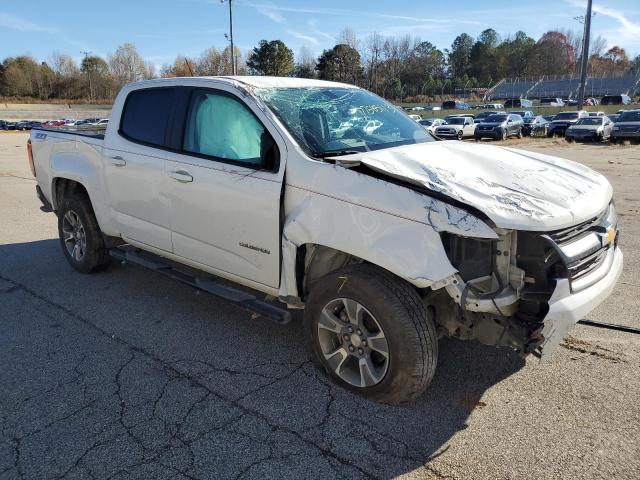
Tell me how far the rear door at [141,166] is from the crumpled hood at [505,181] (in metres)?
1.90

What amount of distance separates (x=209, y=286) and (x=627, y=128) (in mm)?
28949

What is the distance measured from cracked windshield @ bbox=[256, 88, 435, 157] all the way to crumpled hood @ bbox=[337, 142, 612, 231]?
0.29 meters

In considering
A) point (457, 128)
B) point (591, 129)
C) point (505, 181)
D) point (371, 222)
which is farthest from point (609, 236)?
point (457, 128)

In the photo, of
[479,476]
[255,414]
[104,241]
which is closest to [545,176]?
[479,476]

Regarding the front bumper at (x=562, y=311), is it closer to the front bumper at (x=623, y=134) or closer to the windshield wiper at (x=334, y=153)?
the windshield wiper at (x=334, y=153)

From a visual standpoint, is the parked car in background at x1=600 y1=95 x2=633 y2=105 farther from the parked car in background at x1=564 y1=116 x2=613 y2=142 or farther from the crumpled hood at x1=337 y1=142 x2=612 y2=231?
the crumpled hood at x1=337 y1=142 x2=612 y2=231

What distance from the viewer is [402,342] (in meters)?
2.91

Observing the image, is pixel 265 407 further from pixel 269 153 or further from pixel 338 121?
pixel 338 121

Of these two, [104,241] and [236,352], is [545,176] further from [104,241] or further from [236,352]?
[104,241]

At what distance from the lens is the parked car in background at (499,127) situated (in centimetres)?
3188

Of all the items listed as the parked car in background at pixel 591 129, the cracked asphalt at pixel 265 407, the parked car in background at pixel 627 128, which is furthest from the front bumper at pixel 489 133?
the cracked asphalt at pixel 265 407

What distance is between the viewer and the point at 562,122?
32844 millimetres

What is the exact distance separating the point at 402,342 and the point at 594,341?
195cm

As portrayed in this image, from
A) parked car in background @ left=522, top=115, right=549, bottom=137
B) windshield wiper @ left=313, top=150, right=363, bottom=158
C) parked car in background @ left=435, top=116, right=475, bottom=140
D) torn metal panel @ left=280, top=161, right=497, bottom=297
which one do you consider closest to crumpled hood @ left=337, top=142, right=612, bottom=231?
torn metal panel @ left=280, top=161, right=497, bottom=297
